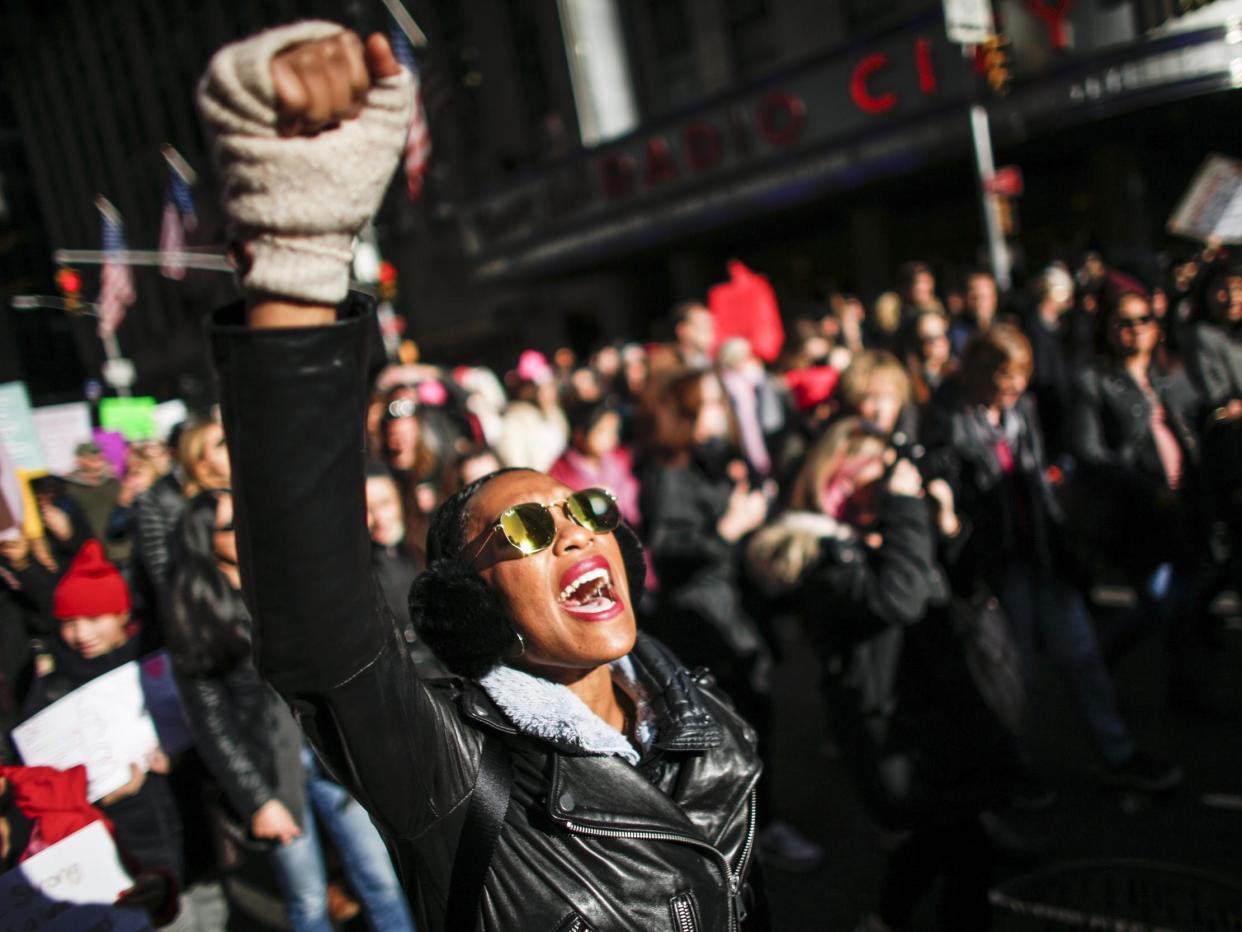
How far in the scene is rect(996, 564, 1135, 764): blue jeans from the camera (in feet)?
13.1

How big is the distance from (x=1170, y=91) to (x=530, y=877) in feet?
46.3

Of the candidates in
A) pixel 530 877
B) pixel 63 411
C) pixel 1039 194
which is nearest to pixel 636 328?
pixel 1039 194

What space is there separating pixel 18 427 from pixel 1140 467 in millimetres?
4664

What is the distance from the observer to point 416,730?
1317mm

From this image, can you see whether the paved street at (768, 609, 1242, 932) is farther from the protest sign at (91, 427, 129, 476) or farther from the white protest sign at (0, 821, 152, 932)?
the protest sign at (91, 427, 129, 476)

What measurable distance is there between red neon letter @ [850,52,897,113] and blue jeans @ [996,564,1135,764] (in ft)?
41.9

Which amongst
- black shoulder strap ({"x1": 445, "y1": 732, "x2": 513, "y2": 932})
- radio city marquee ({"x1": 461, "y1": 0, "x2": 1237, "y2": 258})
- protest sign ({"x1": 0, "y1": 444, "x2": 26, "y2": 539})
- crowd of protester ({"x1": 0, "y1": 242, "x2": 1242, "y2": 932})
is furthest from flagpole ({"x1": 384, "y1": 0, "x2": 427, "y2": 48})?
black shoulder strap ({"x1": 445, "y1": 732, "x2": 513, "y2": 932})

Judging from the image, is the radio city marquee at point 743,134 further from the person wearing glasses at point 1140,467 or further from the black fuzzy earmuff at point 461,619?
the black fuzzy earmuff at point 461,619

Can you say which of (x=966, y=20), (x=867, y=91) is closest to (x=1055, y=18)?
(x=867, y=91)

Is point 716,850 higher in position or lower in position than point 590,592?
lower

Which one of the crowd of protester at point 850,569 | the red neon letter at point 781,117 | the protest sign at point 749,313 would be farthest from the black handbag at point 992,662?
the red neon letter at point 781,117

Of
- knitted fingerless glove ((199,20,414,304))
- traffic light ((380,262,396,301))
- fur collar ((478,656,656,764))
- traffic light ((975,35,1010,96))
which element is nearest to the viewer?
knitted fingerless glove ((199,20,414,304))

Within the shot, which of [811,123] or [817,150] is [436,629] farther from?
[811,123]

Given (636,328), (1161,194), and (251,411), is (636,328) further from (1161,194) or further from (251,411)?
(251,411)
